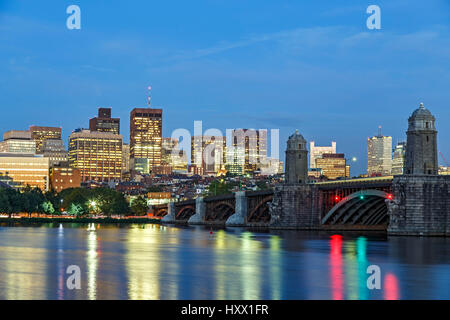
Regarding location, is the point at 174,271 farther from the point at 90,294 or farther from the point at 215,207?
the point at 215,207

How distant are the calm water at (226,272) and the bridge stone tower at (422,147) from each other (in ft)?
73.0

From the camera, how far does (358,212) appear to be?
12694 centimetres

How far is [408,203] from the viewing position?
96250 mm

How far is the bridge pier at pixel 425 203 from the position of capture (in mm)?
95500

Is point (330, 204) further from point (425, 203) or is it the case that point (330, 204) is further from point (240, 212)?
point (425, 203)

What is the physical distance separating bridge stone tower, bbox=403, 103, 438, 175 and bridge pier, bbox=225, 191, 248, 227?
212ft

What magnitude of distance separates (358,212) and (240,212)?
39.5 meters

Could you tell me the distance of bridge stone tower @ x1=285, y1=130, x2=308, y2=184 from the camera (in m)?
138

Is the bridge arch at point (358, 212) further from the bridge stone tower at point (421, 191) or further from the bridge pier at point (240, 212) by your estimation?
the bridge pier at point (240, 212)

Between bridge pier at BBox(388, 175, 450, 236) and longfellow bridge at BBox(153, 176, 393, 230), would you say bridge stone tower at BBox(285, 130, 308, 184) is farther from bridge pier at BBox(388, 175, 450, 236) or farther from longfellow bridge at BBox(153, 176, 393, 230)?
bridge pier at BBox(388, 175, 450, 236)

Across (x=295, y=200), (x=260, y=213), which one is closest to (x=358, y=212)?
(x=295, y=200)

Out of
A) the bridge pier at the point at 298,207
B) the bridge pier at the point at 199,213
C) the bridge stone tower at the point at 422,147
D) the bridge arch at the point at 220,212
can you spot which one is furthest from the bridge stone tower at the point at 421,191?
the bridge pier at the point at 199,213
